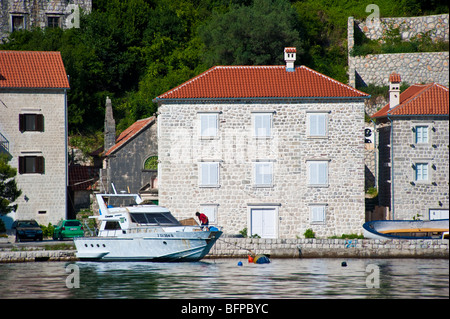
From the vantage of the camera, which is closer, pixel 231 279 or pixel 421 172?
pixel 231 279

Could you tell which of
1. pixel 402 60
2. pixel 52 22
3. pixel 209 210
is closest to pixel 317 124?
pixel 209 210

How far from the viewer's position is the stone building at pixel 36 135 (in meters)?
A: 48.8

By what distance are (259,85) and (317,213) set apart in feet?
27.4

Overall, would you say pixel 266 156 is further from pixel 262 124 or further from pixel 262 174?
pixel 262 124

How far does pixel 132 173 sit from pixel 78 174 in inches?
281

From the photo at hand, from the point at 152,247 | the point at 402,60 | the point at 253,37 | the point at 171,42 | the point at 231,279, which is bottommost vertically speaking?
the point at 231,279

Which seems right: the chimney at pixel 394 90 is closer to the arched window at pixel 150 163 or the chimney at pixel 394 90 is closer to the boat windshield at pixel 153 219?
the arched window at pixel 150 163

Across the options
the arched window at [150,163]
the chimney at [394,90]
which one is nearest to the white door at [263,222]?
the arched window at [150,163]

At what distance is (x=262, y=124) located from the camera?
149ft

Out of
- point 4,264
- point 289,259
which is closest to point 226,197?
point 289,259

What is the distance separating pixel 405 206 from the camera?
46250 millimetres

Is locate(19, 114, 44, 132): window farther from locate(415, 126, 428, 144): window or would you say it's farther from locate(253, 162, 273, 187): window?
locate(415, 126, 428, 144): window

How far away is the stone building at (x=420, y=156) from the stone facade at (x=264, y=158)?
2.57m
